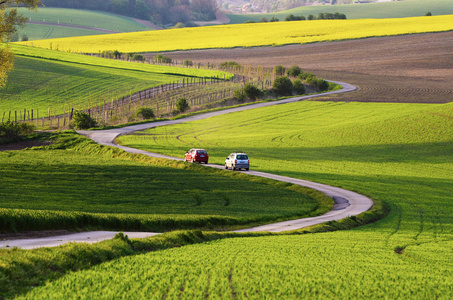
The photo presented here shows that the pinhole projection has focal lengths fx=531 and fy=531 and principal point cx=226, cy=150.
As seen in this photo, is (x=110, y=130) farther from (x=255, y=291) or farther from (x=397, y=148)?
(x=255, y=291)

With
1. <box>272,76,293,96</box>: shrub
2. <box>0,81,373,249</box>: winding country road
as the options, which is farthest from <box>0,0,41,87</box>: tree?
<box>272,76,293,96</box>: shrub

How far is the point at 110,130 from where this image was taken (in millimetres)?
81812

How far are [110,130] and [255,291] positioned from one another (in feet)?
232

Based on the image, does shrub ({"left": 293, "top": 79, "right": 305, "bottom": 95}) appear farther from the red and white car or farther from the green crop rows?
the green crop rows

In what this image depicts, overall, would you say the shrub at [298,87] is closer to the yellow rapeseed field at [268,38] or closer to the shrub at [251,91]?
the shrub at [251,91]

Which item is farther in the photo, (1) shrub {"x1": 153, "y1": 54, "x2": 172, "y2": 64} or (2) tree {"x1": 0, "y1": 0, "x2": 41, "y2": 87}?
(1) shrub {"x1": 153, "y1": 54, "x2": 172, "y2": 64}

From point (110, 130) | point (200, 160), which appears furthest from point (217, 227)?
point (110, 130)

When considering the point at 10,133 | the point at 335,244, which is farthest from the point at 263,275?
the point at 10,133

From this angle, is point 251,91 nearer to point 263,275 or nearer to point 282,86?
point 282,86

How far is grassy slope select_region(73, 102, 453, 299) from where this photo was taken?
14273mm

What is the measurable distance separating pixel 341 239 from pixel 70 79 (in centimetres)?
9989

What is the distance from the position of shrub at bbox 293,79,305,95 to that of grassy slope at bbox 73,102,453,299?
38.6 metres

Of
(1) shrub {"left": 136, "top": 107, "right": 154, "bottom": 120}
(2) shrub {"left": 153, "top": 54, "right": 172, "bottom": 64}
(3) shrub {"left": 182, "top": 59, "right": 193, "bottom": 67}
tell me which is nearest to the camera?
(1) shrub {"left": 136, "top": 107, "right": 154, "bottom": 120}

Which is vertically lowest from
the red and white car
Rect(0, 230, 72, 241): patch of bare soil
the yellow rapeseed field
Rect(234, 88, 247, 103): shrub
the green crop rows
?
the red and white car
